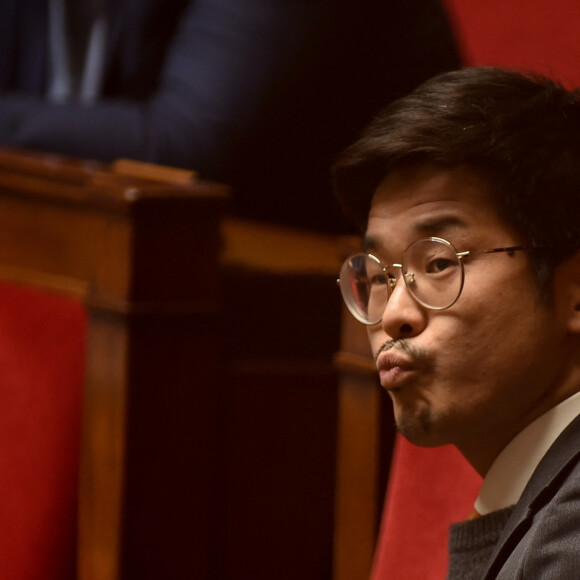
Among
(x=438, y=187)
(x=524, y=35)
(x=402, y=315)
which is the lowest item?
(x=402, y=315)

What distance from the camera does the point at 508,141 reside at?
1023 millimetres

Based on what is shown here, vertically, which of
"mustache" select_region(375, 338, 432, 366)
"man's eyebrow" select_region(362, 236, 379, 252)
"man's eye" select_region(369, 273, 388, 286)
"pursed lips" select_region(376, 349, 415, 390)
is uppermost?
"man's eyebrow" select_region(362, 236, 379, 252)

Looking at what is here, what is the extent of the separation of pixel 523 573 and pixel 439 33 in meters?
1.38

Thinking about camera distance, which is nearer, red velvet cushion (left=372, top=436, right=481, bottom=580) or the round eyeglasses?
the round eyeglasses

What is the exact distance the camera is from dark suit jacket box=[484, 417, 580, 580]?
835 mm

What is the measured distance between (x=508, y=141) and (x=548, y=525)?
0.33 meters

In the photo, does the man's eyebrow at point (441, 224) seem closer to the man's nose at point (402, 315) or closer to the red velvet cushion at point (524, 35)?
the man's nose at point (402, 315)

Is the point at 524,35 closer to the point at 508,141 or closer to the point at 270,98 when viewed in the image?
the point at 508,141

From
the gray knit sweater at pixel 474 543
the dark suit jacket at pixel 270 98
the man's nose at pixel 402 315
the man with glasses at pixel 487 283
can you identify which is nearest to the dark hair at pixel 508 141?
the man with glasses at pixel 487 283

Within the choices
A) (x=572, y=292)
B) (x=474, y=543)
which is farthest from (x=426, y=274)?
(x=474, y=543)

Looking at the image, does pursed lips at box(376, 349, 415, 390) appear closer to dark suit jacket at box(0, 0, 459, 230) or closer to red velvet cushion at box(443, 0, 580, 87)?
red velvet cushion at box(443, 0, 580, 87)

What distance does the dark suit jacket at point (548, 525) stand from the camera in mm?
835

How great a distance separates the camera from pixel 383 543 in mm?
1374

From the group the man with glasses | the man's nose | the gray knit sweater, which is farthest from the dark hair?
the gray knit sweater
